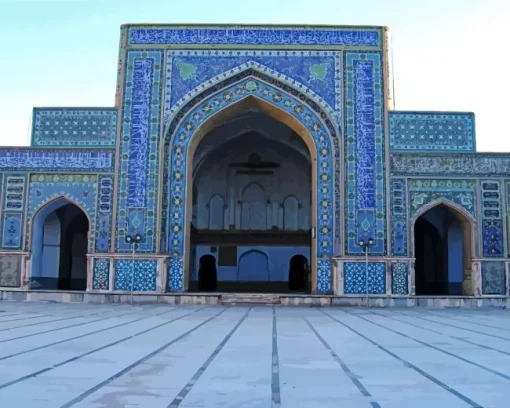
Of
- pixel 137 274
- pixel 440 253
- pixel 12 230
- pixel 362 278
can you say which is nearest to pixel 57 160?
pixel 12 230

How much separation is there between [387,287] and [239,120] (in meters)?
4.91

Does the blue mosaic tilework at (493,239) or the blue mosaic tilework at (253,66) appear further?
the blue mosaic tilework at (253,66)

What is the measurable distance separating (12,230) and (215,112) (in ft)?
13.4

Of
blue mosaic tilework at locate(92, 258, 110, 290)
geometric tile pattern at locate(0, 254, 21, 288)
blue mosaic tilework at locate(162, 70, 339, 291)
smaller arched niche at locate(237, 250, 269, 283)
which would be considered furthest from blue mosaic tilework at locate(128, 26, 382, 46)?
smaller arched niche at locate(237, 250, 269, 283)

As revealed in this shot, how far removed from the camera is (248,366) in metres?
2.91

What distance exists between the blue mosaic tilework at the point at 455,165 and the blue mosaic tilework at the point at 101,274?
202 inches

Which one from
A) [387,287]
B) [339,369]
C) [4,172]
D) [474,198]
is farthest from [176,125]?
[339,369]

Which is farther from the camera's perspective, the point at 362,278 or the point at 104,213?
the point at 104,213

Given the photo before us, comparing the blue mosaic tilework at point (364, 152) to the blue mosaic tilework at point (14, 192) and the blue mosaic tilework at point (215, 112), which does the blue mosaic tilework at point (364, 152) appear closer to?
the blue mosaic tilework at point (215, 112)

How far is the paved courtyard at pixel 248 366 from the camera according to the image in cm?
215

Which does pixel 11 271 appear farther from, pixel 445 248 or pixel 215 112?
pixel 445 248

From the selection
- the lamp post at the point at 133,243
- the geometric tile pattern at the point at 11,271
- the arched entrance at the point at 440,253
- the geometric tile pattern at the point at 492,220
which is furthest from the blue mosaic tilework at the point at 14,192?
the geometric tile pattern at the point at 492,220

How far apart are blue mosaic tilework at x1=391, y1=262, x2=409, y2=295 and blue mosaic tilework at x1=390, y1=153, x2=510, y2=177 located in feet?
5.17

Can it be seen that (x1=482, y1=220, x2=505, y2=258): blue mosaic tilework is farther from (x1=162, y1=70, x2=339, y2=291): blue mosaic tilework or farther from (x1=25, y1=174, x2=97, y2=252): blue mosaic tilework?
(x1=25, y1=174, x2=97, y2=252): blue mosaic tilework
